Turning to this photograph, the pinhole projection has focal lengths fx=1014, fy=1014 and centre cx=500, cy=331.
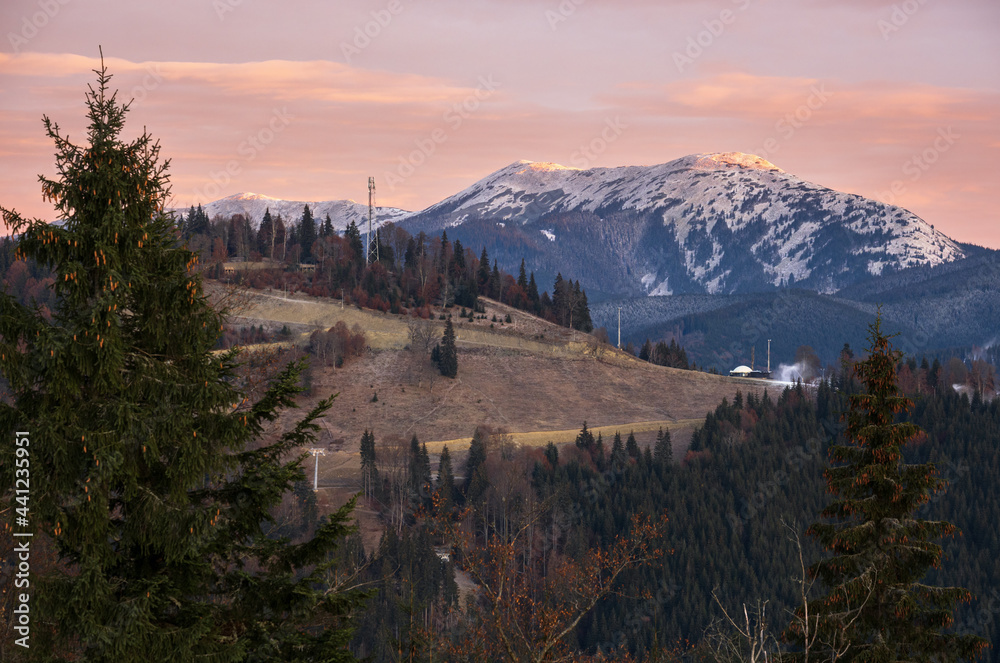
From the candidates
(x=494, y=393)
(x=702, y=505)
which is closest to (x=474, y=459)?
(x=494, y=393)

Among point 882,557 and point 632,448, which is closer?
point 882,557

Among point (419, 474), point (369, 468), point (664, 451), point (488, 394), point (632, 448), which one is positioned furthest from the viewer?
point (488, 394)

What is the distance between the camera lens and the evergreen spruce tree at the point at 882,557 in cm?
2131

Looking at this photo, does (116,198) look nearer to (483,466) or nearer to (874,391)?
(874,391)

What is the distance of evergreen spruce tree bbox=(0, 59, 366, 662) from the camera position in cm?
1362

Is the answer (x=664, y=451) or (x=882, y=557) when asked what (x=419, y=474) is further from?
(x=882, y=557)

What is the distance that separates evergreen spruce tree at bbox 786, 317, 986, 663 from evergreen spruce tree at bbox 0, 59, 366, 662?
1153cm

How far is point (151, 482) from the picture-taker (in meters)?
14.6

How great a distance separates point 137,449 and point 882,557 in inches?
610

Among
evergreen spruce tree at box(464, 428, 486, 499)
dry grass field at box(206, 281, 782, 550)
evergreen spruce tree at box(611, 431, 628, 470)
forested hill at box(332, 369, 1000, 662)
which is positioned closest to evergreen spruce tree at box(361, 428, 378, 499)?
forested hill at box(332, 369, 1000, 662)

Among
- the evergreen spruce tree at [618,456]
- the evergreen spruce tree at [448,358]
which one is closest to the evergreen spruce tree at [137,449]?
the evergreen spruce tree at [618,456]

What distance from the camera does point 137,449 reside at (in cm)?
1409

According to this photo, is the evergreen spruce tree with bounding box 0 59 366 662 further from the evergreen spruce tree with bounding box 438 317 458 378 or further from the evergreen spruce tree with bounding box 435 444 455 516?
the evergreen spruce tree with bounding box 438 317 458 378

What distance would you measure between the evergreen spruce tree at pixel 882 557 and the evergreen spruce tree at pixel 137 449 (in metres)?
11.5
